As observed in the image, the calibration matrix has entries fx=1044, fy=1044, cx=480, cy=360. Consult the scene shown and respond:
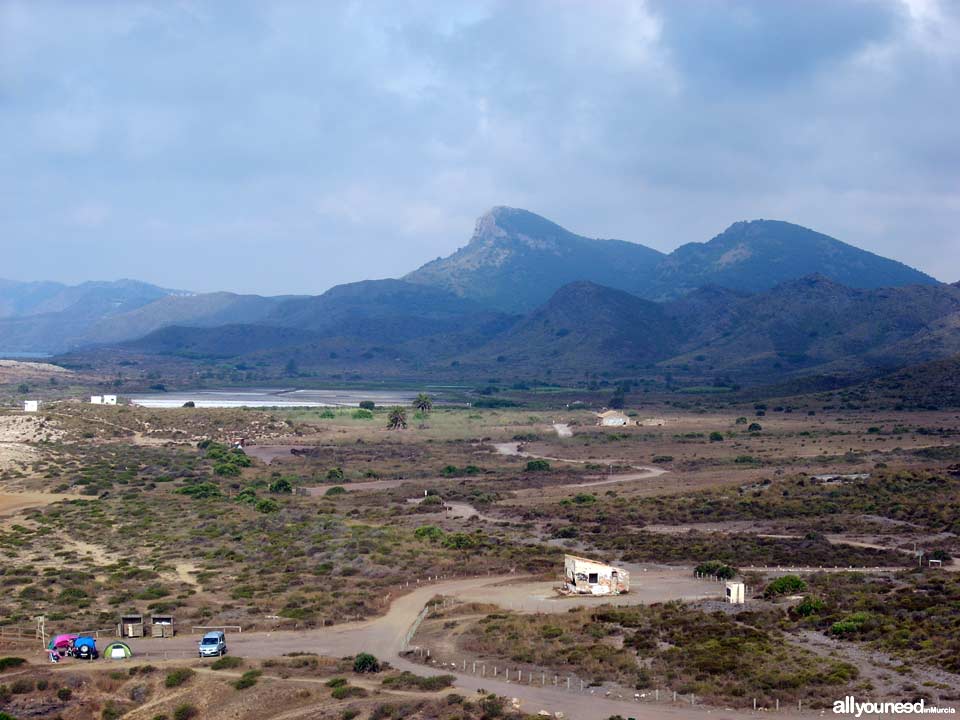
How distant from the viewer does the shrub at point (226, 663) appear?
32812 mm

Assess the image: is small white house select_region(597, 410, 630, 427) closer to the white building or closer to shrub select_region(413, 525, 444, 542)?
shrub select_region(413, 525, 444, 542)

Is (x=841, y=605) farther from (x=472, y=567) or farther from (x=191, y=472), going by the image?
(x=191, y=472)

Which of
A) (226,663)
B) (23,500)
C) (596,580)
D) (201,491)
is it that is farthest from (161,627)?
(201,491)

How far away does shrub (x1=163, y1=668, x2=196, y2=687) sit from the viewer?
31484 millimetres

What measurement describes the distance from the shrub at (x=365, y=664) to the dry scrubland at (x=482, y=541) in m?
1.00

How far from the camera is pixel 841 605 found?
38.2m

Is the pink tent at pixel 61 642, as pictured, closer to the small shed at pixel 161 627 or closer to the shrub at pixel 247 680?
the small shed at pixel 161 627

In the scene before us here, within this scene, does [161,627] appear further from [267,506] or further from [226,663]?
[267,506]

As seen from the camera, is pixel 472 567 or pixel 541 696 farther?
pixel 472 567

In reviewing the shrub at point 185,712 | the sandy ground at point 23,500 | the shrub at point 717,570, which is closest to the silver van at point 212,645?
the shrub at point 185,712

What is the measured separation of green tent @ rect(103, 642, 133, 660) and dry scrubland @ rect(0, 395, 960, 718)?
5.98ft

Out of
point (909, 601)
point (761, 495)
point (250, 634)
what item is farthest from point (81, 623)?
point (761, 495)

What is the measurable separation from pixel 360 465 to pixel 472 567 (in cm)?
4835

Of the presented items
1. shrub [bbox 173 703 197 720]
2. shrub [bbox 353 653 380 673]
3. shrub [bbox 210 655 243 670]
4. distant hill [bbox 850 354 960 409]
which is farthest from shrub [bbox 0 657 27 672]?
distant hill [bbox 850 354 960 409]
